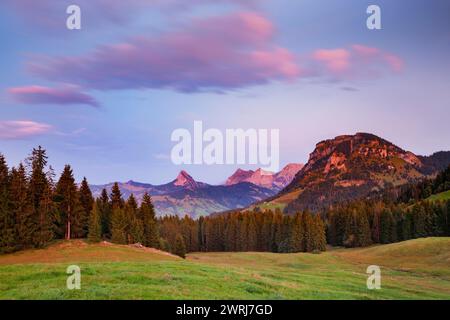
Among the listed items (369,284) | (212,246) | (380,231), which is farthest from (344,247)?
(369,284)

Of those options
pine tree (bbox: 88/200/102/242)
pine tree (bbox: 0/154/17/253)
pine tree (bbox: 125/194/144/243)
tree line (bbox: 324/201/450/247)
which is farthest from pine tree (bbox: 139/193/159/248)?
tree line (bbox: 324/201/450/247)

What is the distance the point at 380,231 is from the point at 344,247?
13827 millimetres

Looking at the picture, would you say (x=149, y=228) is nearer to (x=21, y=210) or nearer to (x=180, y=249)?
(x=180, y=249)

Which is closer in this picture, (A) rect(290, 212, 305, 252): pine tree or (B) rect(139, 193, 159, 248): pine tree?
(B) rect(139, 193, 159, 248): pine tree

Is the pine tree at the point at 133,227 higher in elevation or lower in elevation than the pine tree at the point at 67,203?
lower

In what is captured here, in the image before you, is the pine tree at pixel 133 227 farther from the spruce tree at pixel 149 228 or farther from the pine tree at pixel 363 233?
the pine tree at pixel 363 233

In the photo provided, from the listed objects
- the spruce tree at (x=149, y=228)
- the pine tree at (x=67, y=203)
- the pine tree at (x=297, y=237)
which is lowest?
the pine tree at (x=297, y=237)

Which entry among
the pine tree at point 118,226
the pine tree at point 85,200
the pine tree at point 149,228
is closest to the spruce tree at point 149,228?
the pine tree at point 149,228

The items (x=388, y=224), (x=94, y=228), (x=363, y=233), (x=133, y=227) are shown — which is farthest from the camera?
(x=363, y=233)

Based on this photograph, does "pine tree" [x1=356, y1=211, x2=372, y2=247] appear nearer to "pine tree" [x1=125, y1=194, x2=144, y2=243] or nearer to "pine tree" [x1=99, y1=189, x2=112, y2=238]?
"pine tree" [x1=125, y1=194, x2=144, y2=243]

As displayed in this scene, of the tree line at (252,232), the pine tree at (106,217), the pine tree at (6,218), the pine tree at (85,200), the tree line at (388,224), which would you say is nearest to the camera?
the pine tree at (6,218)

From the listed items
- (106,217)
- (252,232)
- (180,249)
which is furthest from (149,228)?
(252,232)
